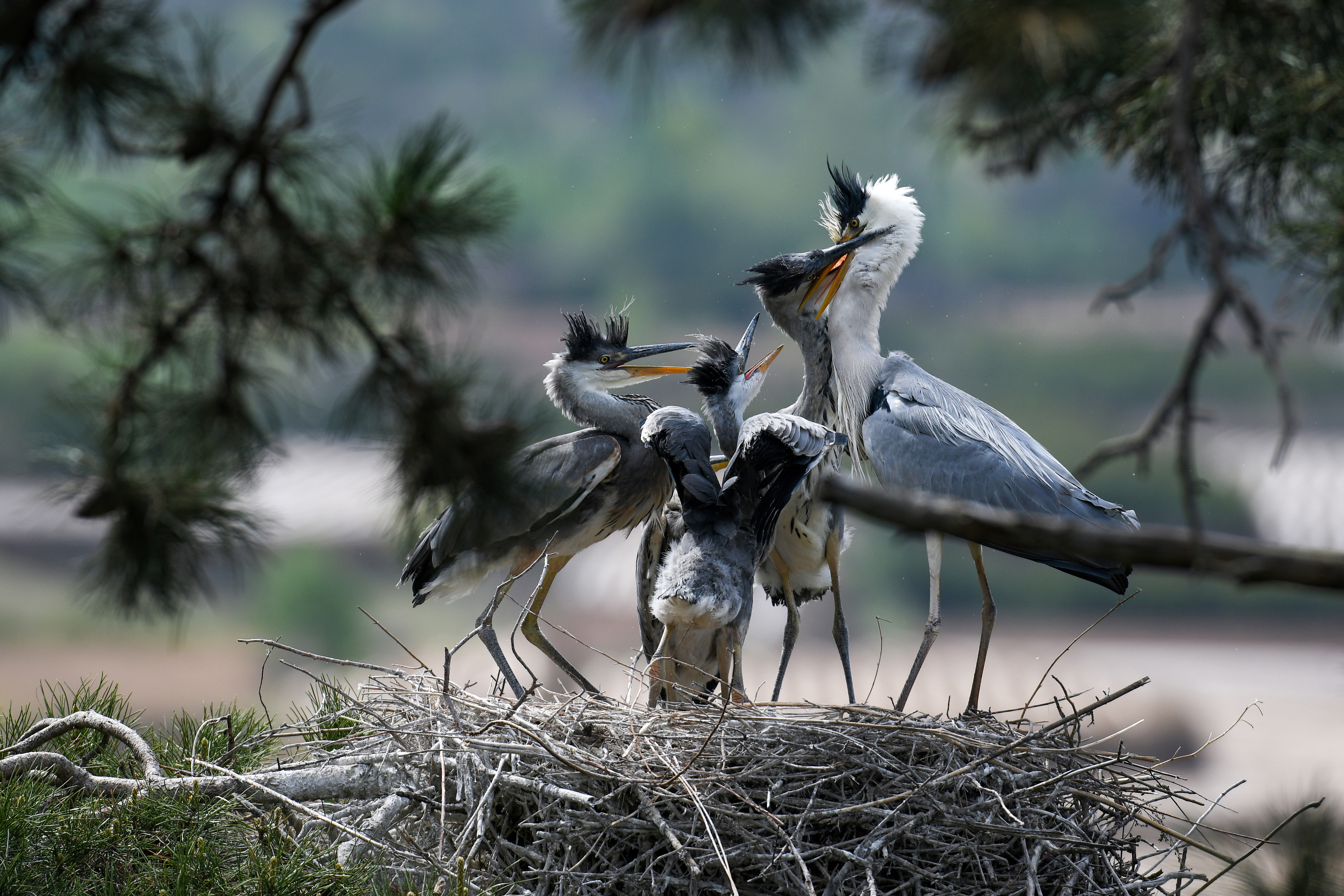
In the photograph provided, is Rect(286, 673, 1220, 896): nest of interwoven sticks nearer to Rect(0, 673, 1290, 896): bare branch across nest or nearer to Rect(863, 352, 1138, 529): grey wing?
Rect(0, 673, 1290, 896): bare branch across nest

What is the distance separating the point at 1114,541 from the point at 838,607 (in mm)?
2021

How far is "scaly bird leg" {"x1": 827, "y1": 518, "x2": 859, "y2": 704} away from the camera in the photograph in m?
2.50

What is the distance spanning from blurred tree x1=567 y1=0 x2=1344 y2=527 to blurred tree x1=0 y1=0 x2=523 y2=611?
294 millimetres

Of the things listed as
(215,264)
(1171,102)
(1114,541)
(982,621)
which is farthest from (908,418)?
(1114,541)

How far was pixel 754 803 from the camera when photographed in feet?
5.28

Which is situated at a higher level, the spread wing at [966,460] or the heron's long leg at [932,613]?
the spread wing at [966,460]

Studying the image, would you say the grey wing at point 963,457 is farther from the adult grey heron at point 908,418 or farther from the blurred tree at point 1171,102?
the blurred tree at point 1171,102

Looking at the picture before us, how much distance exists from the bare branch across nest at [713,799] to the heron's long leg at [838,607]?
1.98 feet

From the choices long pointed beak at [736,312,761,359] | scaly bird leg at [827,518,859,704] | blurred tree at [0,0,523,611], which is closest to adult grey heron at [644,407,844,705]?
scaly bird leg at [827,518,859,704]

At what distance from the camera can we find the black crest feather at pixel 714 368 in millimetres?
2463

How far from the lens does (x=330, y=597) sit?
1786cm

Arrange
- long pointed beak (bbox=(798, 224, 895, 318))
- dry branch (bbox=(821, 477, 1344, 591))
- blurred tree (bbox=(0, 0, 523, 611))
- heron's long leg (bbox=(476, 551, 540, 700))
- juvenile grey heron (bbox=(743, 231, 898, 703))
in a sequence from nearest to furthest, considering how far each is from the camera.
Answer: dry branch (bbox=(821, 477, 1344, 591)) → blurred tree (bbox=(0, 0, 523, 611)) → heron's long leg (bbox=(476, 551, 540, 700)) → juvenile grey heron (bbox=(743, 231, 898, 703)) → long pointed beak (bbox=(798, 224, 895, 318))

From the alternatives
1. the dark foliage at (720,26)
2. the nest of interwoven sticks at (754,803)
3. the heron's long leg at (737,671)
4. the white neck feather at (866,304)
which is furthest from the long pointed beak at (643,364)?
the dark foliage at (720,26)

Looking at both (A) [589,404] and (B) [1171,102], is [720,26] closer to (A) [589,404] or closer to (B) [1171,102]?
(B) [1171,102]
